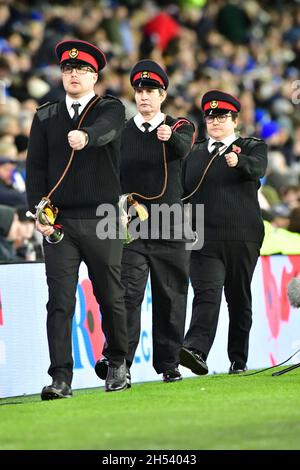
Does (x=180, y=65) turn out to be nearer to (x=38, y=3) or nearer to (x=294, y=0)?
(x=38, y=3)

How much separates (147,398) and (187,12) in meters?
17.1

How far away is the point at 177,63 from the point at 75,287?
13.2 meters

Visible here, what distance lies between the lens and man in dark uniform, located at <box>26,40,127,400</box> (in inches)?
386

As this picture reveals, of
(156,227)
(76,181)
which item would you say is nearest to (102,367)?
(156,227)

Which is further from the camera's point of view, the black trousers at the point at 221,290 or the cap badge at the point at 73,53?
the black trousers at the point at 221,290

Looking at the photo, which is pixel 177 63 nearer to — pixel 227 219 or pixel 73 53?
pixel 227 219

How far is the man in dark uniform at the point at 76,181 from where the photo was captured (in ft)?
32.2

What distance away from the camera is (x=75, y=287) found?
987 cm

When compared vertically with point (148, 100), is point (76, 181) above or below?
below

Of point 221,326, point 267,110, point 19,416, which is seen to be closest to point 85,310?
point 221,326

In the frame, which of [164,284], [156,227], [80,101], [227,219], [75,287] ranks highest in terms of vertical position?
[80,101]

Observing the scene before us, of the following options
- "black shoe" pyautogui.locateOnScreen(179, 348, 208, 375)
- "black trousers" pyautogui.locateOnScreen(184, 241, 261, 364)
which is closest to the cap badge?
"black trousers" pyautogui.locateOnScreen(184, 241, 261, 364)

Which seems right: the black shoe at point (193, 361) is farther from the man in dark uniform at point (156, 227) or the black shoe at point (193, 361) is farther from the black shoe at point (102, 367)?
the black shoe at point (102, 367)

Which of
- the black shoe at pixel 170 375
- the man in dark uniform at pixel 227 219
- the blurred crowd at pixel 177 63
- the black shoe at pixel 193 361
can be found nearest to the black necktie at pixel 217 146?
the man in dark uniform at pixel 227 219
